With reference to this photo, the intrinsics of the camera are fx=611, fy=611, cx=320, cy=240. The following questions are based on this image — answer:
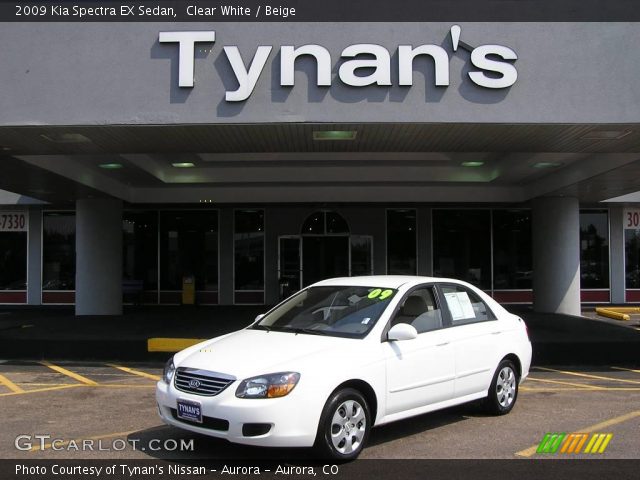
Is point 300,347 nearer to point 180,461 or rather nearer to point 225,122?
point 180,461

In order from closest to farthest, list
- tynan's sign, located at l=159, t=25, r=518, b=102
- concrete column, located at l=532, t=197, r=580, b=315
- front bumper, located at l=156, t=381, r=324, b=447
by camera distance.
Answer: front bumper, located at l=156, t=381, r=324, b=447 → tynan's sign, located at l=159, t=25, r=518, b=102 → concrete column, located at l=532, t=197, r=580, b=315

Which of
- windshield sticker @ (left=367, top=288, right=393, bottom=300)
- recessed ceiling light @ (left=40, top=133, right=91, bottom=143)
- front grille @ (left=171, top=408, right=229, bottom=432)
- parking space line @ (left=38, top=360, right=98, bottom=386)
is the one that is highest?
recessed ceiling light @ (left=40, top=133, right=91, bottom=143)

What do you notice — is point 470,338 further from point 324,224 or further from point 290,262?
point 290,262

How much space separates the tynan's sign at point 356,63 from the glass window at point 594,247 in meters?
14.1

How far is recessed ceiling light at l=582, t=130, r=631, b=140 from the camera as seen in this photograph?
9.68 m

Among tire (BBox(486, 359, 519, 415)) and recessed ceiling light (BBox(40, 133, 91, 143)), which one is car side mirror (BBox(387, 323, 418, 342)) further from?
recessed ceiling light (BBox(40, 133, 91, 143))

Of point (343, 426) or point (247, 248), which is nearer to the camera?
point (343, 426)

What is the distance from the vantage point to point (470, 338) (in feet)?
21.5

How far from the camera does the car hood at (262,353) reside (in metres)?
5.07

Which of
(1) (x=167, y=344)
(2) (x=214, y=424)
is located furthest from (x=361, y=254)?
(2) (x=214, y=424)

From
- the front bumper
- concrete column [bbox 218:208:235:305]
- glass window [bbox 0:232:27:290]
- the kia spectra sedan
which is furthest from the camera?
glass window [bbox 0:232:27:290]

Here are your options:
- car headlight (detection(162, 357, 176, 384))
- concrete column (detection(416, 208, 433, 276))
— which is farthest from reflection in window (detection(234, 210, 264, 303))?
car headlight (detection(162, 357, 176, 384))

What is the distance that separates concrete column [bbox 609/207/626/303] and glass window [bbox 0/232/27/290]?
20.7m

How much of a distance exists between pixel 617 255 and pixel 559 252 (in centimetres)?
628
